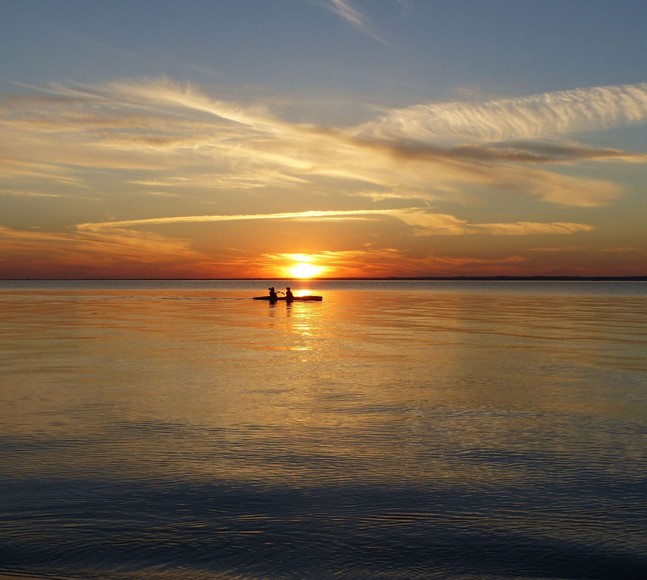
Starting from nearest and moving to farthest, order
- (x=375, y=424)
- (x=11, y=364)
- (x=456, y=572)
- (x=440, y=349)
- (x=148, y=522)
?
1. (x=456, y=572)
2. (x=148, y=522)
3. (x=375, y=424)
4. (x=11, y=364)
5. (x=440, y=349)

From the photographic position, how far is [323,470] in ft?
40.6

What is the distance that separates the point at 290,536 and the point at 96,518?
288 centimetres

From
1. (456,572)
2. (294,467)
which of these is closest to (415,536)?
(456,572)

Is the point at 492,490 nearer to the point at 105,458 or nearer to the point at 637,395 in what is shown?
the point at 105,458

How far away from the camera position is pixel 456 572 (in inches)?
323

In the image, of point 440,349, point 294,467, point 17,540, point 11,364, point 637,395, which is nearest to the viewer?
point 17,540

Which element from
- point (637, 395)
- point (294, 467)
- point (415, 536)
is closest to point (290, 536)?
point (415, 536)

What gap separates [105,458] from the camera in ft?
43.1

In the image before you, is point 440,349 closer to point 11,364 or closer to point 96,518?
point 11,364

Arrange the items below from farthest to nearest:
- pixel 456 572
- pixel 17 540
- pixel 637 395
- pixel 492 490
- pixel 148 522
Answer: pixel 637 395 → pixel 492 490 → pixel 148 522 → pixel 17 540 → pixel 456 572

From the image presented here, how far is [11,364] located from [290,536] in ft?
67.5

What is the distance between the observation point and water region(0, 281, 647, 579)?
8664 mm

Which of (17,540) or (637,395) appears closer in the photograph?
(17,540)

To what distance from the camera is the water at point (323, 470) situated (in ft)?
28.4
